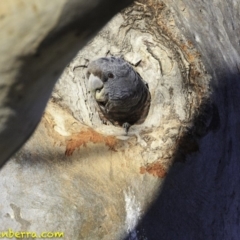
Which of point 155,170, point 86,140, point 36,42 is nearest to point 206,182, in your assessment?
point 155,170

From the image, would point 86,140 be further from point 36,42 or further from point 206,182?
point 36,42

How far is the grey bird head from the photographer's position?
4.06 ft

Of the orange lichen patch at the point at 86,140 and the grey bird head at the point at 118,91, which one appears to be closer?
the orange lichen patch at the point at 86,140

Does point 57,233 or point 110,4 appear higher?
point 110,4

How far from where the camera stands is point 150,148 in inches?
46.7

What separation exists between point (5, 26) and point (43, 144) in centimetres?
65

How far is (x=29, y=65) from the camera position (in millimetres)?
471

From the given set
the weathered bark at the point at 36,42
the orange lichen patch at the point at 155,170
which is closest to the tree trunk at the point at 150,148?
the orange lichen patch at the point at 155,170

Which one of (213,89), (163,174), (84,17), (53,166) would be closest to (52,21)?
(84,17)

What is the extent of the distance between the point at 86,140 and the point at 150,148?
5.9 inches

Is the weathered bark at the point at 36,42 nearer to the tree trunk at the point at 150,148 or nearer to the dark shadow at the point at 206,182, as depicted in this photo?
the tree trunk at the point at 150,148

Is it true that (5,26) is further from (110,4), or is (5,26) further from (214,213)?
(214,213)

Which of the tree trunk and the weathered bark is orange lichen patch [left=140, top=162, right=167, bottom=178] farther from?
the weathered bark

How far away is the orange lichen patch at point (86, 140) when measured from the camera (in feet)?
3.64
